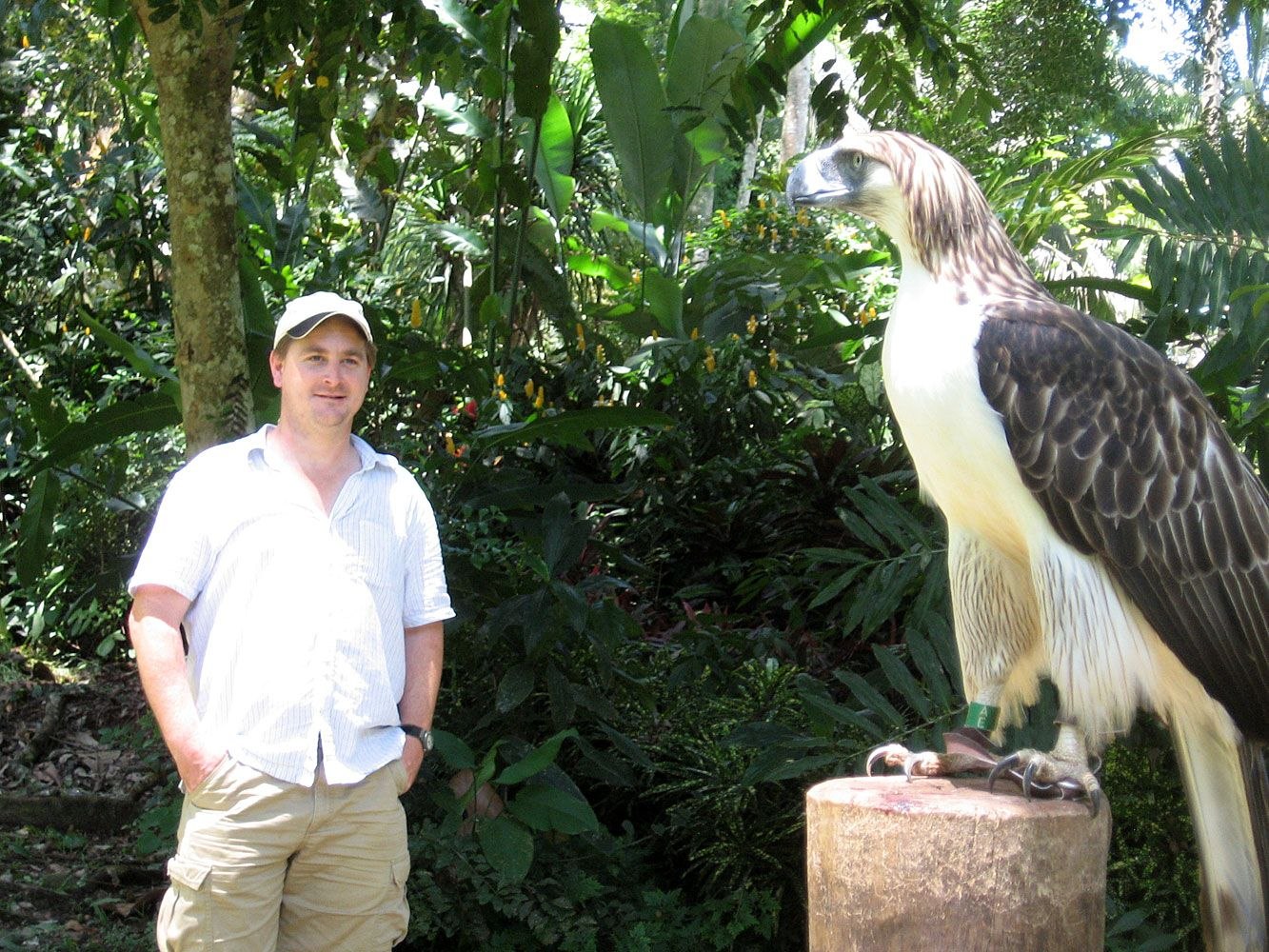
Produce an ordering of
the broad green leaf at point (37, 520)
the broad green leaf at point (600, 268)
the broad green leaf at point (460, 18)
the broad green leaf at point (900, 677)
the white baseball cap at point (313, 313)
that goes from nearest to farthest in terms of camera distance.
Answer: the white baseball cap at point (313, 313) < the broad green leaf at point (900, 677) < the broad green leaf at point (37, 520) < the broad green leaf at point (460, 18) < the broad green leaf at point (600, 268)

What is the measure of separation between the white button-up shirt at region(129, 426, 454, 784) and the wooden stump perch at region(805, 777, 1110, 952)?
0.97m

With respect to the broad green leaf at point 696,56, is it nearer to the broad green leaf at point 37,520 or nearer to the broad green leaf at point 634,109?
the broad green leaf at point 634,109

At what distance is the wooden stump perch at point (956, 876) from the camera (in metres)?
2.15

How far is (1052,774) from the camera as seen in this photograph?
7.93 ft

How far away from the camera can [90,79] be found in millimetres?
7395

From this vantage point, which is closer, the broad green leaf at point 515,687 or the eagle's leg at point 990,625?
the eagle's leg at point 990,625

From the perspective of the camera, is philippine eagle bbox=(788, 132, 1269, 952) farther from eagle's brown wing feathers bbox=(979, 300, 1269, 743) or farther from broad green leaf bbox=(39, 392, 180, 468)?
broad green leaf bbox=(39, 392, 180, 468)

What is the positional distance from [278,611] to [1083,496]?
1.62 meters

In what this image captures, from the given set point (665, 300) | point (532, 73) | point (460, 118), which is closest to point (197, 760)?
point (532, 73)

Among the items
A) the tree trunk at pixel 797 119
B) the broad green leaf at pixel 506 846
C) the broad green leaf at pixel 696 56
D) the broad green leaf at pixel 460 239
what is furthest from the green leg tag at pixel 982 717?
the tree trunk at pixel 797 119

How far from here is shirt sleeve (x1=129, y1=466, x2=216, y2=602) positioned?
256 centimetres

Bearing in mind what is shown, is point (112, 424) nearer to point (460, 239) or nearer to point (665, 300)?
point (460, 239)

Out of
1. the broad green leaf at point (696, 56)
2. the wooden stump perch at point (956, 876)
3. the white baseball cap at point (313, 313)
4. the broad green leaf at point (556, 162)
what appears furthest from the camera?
the broad green leaf at point (556, 162)

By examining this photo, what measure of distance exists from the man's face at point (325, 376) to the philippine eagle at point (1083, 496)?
1019 mm
